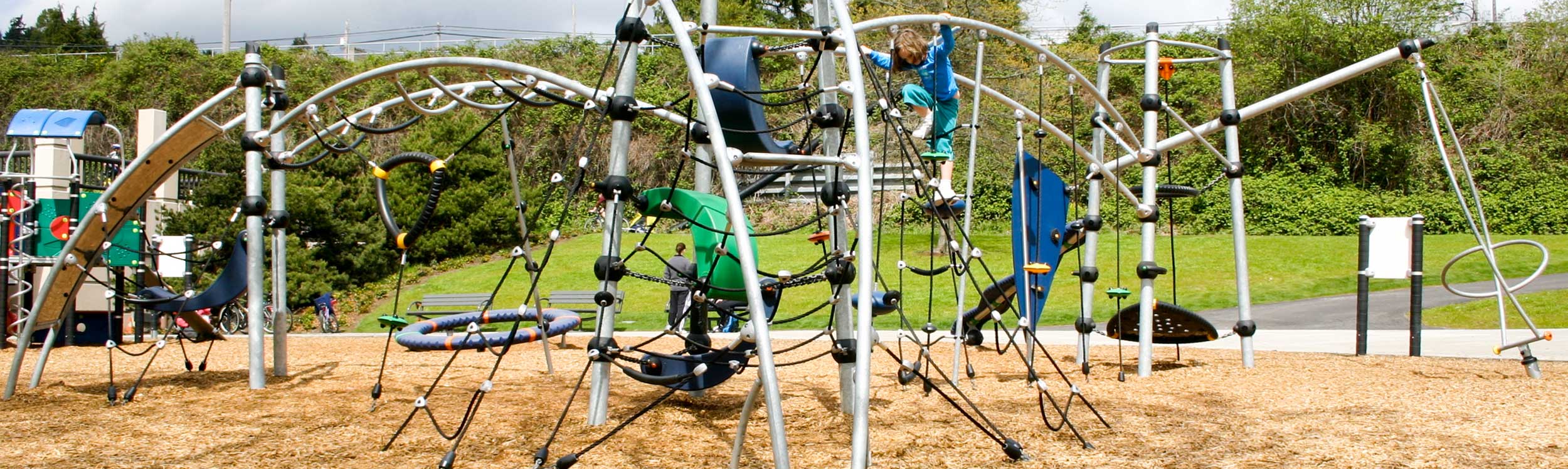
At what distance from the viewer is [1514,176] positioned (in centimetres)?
2506

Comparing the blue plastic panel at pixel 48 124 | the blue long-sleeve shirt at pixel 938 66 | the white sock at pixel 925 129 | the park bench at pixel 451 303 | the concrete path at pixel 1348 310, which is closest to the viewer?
the blue long-sleeve shirt at pixel 938 66

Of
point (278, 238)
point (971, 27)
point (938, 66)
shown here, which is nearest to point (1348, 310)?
point (938, 66)

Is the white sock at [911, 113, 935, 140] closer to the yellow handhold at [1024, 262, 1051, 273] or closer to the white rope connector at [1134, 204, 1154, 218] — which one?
the yellow handhold at [1024, 262, 1051, 273]

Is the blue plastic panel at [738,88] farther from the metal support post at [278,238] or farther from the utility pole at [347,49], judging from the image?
the utility pole at [347,49]

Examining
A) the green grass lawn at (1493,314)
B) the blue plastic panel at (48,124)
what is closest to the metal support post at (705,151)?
the blue plastic panel at (48,124)

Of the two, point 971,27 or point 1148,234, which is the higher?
point 971,27

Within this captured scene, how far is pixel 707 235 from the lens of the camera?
201 inches

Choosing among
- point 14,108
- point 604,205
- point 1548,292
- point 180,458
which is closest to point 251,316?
point 180,458

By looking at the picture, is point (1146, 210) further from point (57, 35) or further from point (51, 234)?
point (57, 35)

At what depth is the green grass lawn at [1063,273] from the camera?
1611 centimetres

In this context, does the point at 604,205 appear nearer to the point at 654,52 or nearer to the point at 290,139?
the point at 290,139

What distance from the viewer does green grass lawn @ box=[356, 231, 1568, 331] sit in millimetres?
16109

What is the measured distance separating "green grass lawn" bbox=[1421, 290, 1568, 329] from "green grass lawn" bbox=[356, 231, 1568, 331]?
2519 millimetres

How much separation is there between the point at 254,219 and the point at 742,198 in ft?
10.6
